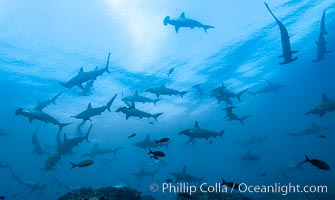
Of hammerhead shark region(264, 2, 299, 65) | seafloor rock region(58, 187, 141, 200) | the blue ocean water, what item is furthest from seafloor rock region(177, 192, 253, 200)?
the blue ocean water

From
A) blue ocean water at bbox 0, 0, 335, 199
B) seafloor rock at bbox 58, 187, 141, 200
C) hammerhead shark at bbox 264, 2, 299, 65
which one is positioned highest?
blue ocean water at bbox 0, 0, 335, 199

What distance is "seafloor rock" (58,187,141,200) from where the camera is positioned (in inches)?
308

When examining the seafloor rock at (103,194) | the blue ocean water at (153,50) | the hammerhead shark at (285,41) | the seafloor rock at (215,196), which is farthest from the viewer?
the blue ocean water at (153,50)

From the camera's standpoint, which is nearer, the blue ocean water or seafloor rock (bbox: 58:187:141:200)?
seafloor rock (bbox: 58:187:141:200)

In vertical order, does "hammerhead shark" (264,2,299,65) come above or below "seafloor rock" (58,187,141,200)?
above

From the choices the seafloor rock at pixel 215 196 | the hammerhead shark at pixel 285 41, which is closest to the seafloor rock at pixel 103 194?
the seafloor rock at pixel 215 196

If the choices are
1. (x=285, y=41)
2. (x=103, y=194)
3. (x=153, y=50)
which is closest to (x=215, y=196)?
(x=103, y=194)

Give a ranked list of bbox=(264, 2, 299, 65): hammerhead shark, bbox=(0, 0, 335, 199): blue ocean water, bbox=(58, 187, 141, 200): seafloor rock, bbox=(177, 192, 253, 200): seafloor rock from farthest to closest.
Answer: bbox=(0, 0, 335, 199): blue ocean water → bbox=(177, 192, 253, 200): seafloor rock → bbox=(264, 2, 299, 65): hammerhead shark → bbox=(58, 187, 141, 200): seafloor rock

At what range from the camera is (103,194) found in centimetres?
810

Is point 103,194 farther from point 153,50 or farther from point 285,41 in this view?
point 153,50

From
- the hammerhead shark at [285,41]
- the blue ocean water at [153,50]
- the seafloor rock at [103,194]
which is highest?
the blue ocean water at [153,50]

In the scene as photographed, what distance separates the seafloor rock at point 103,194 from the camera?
7.83 m

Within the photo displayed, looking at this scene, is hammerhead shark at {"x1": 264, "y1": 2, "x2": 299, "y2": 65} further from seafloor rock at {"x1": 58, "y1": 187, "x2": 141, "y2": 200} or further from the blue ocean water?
the blue ocean water

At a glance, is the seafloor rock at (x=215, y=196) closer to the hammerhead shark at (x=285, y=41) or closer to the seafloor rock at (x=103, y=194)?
the seafloor rock at (x=103, y=194)
